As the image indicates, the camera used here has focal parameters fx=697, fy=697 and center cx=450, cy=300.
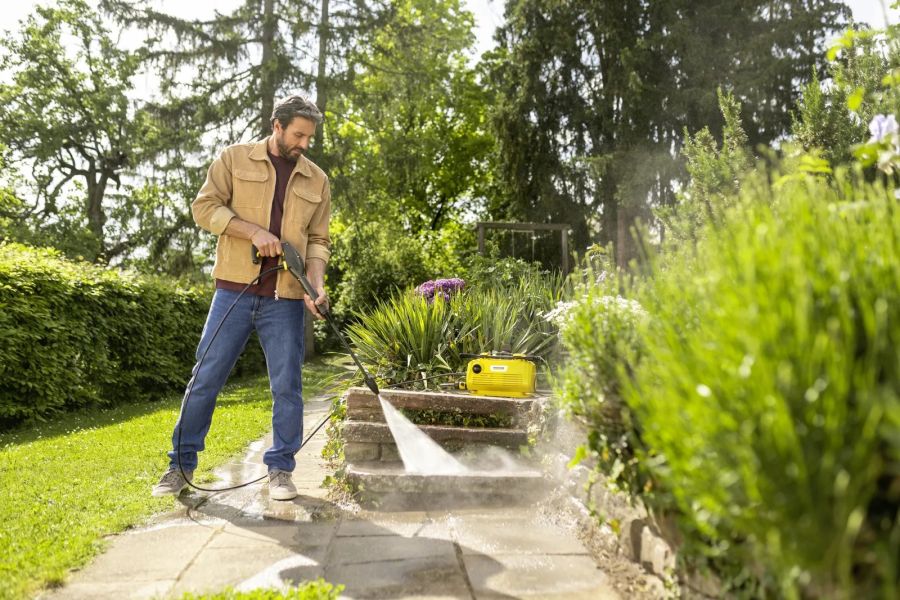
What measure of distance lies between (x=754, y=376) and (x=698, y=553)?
0.76 metres

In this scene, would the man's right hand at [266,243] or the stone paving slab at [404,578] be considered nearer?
the stone paving slab at [404,578]

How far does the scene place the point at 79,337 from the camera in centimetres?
709

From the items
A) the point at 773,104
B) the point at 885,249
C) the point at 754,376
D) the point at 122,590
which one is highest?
the point at 773,104

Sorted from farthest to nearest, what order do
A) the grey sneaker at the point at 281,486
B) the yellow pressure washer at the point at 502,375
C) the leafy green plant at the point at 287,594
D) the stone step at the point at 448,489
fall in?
the yellow pressure washer at the point at 502,375 < the grey sneaker at the point at 281,486 < the stone step at the point at 448,489 < the leafy green plant at the point at 287,594

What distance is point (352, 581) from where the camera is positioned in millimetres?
2301

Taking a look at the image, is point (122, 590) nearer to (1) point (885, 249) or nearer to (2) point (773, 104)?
(1) point (885, 249)

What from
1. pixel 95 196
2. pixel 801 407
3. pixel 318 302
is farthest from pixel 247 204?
pixel 95 196

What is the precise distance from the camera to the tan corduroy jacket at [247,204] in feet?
11.4

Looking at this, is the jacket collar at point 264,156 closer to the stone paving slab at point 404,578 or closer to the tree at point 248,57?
the stone paving slab at point 404,578

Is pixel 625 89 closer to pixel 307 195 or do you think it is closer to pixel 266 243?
pixel 307 195

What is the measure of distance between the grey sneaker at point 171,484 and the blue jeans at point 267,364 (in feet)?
0.14

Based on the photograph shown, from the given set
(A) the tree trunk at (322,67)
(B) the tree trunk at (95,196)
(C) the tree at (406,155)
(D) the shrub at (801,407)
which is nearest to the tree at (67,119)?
(B) the tree trunk at (95,196)

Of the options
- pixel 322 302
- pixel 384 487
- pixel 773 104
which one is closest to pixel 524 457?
pixel 384 487

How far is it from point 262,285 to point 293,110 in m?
0.88
